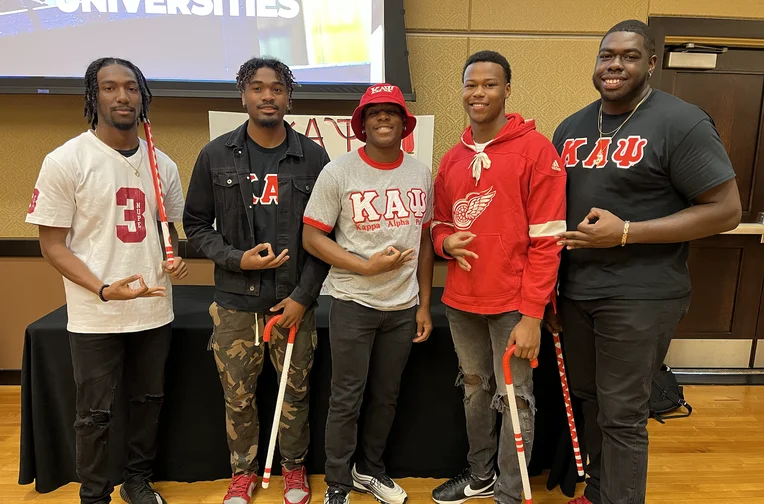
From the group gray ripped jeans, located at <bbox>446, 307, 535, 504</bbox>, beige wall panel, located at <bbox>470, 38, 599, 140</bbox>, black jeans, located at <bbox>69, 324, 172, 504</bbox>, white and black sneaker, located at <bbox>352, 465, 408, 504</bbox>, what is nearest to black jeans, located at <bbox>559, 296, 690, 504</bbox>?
gray ripped jeans, located at <bbox>446, 307, 535, 504</bbox>

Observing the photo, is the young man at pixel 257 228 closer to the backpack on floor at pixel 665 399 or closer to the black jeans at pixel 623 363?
the black jeans at pixel 623 363

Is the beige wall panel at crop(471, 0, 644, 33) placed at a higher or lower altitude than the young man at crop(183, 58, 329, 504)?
higher

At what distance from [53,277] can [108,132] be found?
5.62 feet

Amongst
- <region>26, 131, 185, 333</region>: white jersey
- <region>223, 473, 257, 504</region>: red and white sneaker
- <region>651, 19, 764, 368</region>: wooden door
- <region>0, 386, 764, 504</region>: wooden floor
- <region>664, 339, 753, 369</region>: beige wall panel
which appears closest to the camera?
<region>26, 131, 185, 333</region>: white jersey

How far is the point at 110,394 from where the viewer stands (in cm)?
168

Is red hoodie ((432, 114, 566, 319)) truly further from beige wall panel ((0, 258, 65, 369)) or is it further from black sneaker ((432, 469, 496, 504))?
beige wall panel ((0, 258, 65, 369))

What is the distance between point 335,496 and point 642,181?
1519mm

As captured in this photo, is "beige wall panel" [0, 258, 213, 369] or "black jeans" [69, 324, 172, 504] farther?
"beige wall panel" [0, 258, 213, 369]

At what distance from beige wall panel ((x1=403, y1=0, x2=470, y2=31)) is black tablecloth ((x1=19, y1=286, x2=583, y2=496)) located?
5.49 feet

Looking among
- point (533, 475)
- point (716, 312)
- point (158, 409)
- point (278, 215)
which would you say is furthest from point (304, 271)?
point (716, 312)

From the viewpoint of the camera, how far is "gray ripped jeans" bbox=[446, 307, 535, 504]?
5.58 feet

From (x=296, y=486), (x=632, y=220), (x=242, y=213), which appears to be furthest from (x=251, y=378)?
(x=632, y=220)

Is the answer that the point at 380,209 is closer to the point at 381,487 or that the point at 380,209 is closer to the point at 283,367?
the point at 283,367

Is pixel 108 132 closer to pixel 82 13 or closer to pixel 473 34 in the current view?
pixel 82 13
